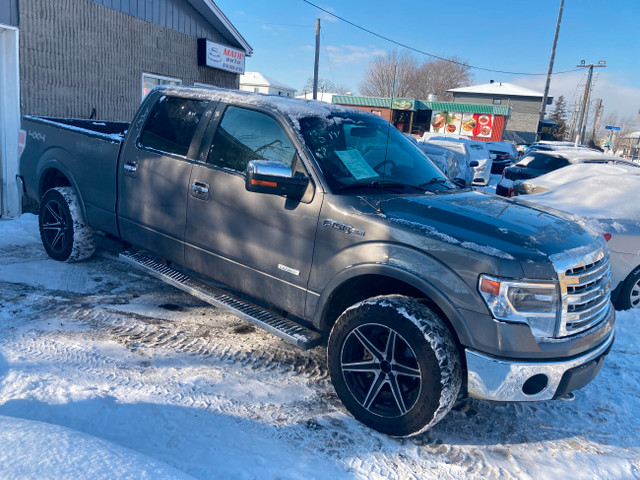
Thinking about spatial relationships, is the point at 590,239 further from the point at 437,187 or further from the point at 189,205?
the point at 189,205

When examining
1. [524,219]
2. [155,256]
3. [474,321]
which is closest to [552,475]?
[474,321]

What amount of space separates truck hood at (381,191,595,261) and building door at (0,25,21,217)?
7.23m

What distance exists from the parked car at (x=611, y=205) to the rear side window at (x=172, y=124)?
9.87 feet

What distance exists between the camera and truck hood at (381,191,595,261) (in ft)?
9.55

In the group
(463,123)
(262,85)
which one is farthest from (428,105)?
(262,85)

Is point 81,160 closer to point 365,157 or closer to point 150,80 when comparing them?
point 365,157

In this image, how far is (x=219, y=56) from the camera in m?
13.9

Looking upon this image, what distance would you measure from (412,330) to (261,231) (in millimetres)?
1376

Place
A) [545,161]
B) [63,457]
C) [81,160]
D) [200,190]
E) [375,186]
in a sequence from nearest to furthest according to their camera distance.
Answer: [63,457]
[375,186]
[200,190]
[81,160]
[545,161]

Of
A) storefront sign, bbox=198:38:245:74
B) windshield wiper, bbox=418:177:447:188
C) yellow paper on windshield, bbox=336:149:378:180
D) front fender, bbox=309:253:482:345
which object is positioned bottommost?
front fender, bbox=309:253:482:345

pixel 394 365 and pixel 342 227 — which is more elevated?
pixel 342 227

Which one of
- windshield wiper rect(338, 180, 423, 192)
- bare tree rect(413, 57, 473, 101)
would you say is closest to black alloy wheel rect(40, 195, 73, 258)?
windshield wiper rect(338, 180, 423, 192)

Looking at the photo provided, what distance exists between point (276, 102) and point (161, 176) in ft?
4.18

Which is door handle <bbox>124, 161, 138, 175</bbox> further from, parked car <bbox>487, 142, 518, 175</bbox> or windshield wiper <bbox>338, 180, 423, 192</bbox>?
parked car <bbox>487, 142, 518, 175</bbox>
